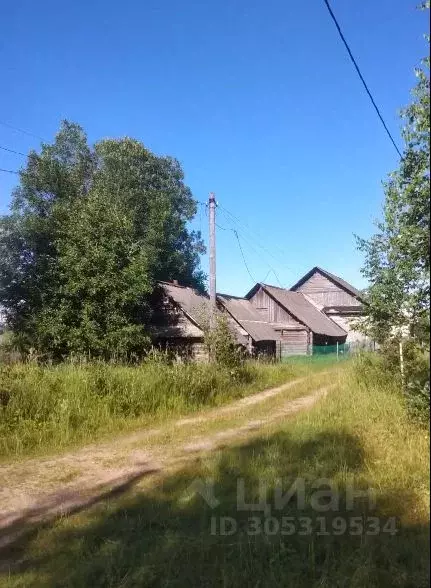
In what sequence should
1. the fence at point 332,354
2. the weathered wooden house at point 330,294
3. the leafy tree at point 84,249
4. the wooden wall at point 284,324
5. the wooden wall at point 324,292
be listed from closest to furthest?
1. the fence at point 332,354
2. the leafy tree at point 84,249
3. the wooden wall at point 284,324
4. the weathered wooden house at point 330,294
5. the wooden wall at point 324,292

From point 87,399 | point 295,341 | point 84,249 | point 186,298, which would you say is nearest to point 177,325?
point 186,298

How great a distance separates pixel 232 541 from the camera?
154 inches

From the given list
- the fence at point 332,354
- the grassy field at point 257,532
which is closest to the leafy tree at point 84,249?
the fence at point 332,354

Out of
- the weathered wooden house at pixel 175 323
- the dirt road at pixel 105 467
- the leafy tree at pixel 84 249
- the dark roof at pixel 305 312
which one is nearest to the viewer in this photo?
the dirt road at pixel 105 467

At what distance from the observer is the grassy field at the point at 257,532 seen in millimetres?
3389

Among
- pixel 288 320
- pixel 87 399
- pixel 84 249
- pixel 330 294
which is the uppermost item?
pixel 330 294

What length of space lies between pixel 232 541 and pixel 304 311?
35397mm

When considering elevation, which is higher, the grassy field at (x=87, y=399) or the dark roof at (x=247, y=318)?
the dark roof at (x=247, y=318)

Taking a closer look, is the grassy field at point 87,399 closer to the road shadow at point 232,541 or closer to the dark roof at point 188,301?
the road shadow at point 232,541

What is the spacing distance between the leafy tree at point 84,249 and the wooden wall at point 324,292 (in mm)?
17971

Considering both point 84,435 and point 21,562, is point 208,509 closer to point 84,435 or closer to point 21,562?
point 21,562

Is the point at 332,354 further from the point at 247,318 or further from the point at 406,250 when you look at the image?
the point at 406,250

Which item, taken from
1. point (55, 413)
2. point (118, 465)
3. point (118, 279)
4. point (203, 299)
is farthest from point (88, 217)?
point (118, 465)

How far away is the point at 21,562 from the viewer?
12.8ft
